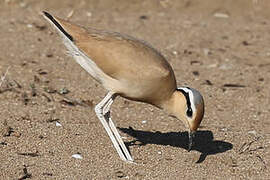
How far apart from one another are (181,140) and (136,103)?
1.18 meters

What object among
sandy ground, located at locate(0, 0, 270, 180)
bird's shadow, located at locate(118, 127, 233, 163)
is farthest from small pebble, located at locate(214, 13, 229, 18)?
bird's shadow, located at locate(118, 127, 233, 163)

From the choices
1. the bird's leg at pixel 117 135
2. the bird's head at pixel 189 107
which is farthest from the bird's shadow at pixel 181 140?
the bird's head at pixel 189 107

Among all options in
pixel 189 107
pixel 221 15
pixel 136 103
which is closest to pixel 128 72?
pixel 189 107

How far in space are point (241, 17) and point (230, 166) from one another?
647 cm

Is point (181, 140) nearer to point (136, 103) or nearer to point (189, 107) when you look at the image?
point (189, 107)

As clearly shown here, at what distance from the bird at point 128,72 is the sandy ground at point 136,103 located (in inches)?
14.5

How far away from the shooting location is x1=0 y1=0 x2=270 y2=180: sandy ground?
6250mm

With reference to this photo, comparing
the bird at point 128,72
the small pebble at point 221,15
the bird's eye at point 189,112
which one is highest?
the bird at point 128,72

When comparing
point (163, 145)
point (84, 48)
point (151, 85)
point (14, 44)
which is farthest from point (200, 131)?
point (14, 44)

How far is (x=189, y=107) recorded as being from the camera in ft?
20.8

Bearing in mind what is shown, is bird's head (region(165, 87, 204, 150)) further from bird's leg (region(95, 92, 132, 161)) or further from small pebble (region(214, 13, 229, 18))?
small pebble (region(214, 13, 229, 18))

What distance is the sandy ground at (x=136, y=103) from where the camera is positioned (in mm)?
6250

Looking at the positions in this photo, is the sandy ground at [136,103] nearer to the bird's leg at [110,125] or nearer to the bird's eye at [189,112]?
the bird's leg at [110,125]

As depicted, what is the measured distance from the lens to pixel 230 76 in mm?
9391
